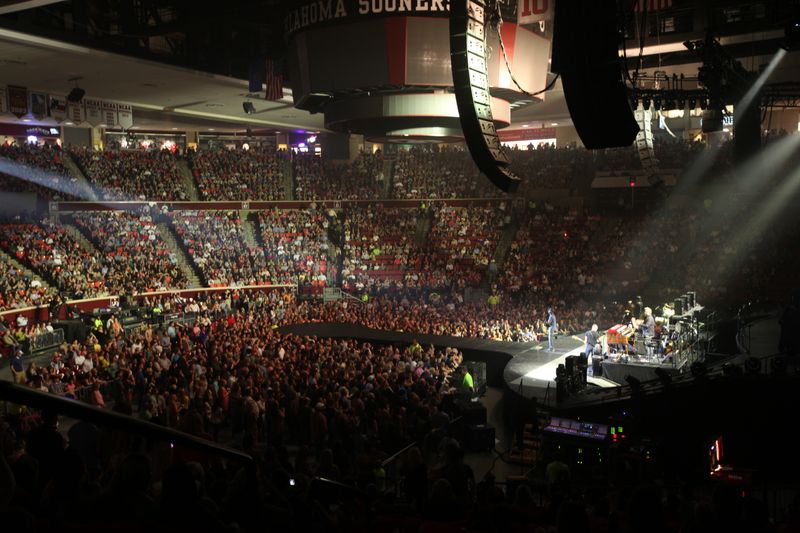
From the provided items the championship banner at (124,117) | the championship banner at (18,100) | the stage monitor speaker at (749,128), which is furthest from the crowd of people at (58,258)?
the stage monitor speaker at (749,128)

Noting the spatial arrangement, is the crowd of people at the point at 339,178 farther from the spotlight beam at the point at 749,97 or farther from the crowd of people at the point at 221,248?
the spotlight beam at the point at 749,97

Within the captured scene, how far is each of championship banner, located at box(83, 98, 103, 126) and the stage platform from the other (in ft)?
45.0

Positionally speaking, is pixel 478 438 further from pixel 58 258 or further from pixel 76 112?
pixel 76 112

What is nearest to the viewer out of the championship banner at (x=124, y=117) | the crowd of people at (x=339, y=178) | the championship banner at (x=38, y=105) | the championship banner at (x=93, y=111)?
the championship banner at (x=38, y=105)

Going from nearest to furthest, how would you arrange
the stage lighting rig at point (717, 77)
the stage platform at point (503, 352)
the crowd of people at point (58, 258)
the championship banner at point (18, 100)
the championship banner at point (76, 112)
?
1. the stage platform at point (503, 352)
2. the stage lighting rig at point (717, 77)
3. the championship banner at point (18, 100)
4. the crowd of people at point (58, 258)
5. the championship banner at point (76, 112)

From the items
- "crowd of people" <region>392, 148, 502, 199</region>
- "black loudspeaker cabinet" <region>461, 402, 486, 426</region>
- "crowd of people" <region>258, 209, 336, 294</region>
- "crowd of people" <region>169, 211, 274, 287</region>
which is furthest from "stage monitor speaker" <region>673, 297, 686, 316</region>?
"crowd of people" <region>169, 211, 274, 287</region>

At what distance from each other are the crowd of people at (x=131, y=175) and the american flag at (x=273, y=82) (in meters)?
14.1

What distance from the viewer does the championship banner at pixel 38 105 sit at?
28188 millimetres

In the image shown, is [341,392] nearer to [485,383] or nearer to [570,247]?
[485,383]

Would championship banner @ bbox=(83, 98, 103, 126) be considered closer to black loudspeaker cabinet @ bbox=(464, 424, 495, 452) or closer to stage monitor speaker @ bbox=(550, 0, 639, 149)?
black loudspeaker cabinet @ bbox=(464, 424, 495, 452)

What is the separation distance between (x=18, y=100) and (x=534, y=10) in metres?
21.6

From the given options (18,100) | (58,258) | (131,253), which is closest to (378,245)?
(131,253)

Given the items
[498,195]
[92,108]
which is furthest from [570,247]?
[92,108]

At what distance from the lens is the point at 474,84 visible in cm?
938
